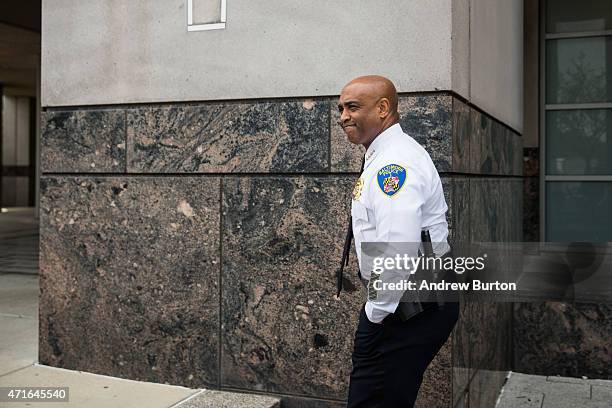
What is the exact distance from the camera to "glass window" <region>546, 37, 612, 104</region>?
6.01 meters

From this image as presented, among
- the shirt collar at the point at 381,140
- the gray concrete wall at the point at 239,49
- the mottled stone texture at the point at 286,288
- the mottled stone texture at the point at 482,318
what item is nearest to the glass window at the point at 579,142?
the mottled stone texture at the point at 482,318

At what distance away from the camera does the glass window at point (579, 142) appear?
19.8 feet

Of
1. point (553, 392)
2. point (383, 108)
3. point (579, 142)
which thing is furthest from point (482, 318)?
point (579, 142)

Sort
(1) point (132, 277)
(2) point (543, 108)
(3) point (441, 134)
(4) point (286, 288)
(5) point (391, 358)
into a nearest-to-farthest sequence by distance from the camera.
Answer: (5) point (391, 358), (3) point (441, 134), (4) point (286, 288), (1) point (132, 277), (2) point (543, 108)

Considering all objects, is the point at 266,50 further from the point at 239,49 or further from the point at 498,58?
the point at 498,58

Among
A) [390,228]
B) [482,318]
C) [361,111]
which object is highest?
[361,111]

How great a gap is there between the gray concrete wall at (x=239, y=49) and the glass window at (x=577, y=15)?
2.89 metres

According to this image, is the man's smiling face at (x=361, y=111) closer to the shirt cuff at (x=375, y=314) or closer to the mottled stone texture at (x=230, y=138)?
the shirt cuff at (x=375, y=314)

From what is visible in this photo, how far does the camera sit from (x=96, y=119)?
4.59 metres

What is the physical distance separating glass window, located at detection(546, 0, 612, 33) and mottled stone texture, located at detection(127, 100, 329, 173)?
319 cm

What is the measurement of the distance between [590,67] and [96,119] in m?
4.16

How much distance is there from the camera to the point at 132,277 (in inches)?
176

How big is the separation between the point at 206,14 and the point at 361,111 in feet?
6.43

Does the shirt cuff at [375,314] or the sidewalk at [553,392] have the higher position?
the shirt cuff at [375,314]
